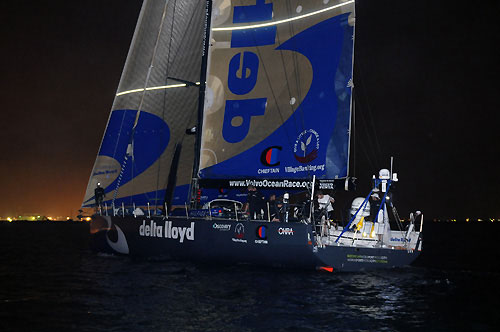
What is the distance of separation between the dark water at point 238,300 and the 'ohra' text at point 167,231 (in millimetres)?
895

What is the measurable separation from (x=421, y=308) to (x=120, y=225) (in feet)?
33.7

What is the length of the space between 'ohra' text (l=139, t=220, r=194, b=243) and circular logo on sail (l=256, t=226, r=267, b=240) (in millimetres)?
2209

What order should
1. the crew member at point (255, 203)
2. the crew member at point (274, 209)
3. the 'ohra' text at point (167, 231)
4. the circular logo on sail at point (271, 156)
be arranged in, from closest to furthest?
the crew member at point (274, 209) < the crew member at point (255, 203) < the 'ohra' text at point (167, 231) < the circular logo on sail at point (271, 156)

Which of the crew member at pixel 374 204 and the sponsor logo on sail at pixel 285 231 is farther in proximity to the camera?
the crew member at pixel 374 204

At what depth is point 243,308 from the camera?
10844 mm

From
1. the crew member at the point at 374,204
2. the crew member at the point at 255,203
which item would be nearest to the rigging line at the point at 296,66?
the crew member at the point at 255,203

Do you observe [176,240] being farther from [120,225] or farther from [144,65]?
[144,65]

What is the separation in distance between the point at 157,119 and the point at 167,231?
186 inches

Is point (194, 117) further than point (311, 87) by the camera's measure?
Yes

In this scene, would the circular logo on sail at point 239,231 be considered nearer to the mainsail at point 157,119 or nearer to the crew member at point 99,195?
the mainsail at point 157,119

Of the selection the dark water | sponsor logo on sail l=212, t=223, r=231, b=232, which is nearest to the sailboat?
sponsor logo on sail l=212, t=223, r=231, b=232

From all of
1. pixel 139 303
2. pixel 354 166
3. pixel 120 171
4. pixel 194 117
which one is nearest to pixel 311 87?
pixel 354 166

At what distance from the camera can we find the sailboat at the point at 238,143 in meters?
15.0

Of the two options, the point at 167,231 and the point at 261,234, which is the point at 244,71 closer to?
the point at 167,231
